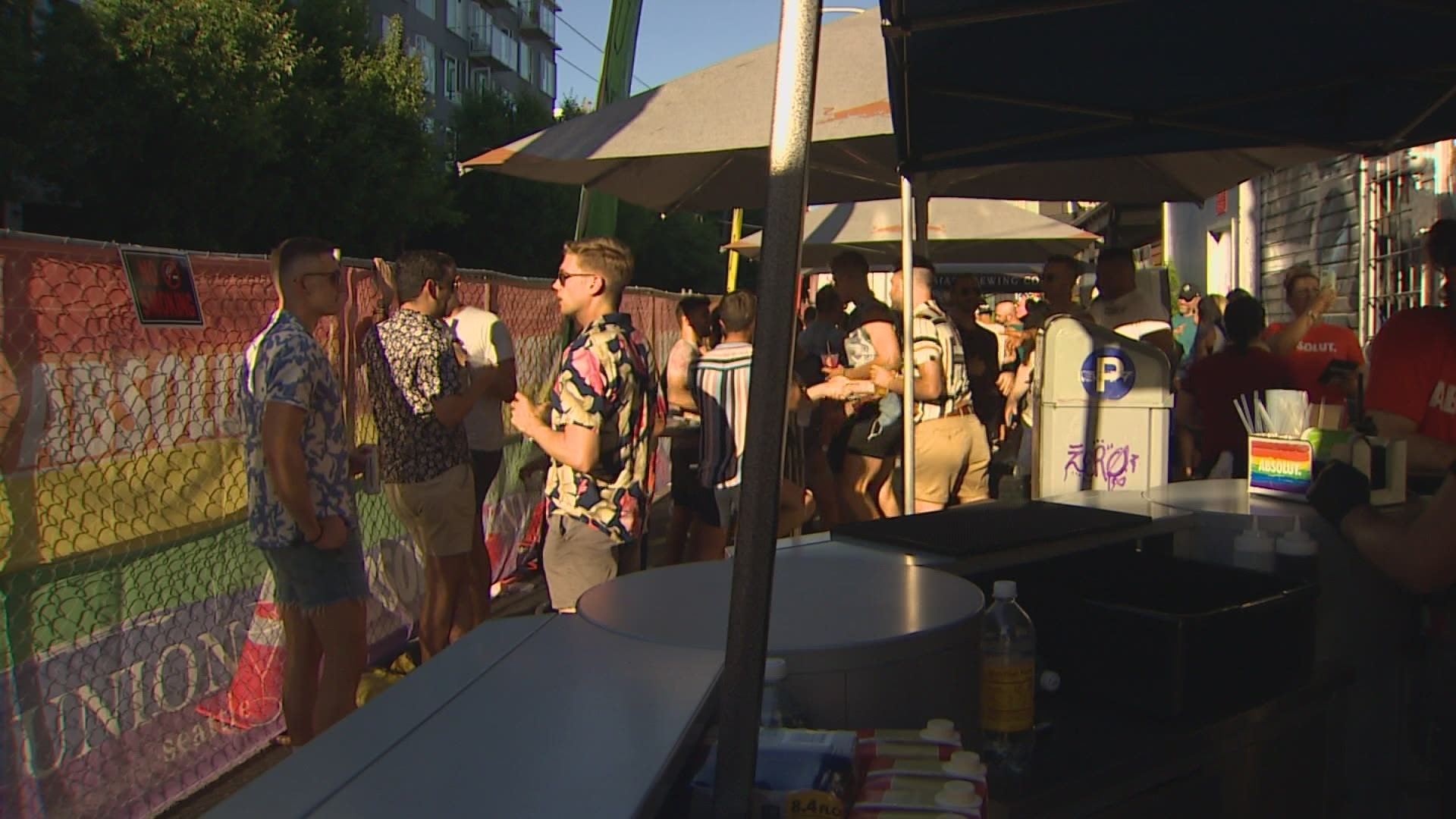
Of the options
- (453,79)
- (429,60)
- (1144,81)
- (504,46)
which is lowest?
(1144,81)

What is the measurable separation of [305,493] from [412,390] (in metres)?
1.37

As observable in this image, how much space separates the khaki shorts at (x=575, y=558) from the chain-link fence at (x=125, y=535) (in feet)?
A: 4.87

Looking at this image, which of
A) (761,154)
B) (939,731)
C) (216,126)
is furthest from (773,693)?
(216,126)

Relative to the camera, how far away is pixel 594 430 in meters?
4.02

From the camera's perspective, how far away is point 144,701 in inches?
165

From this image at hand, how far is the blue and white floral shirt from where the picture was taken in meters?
3.64

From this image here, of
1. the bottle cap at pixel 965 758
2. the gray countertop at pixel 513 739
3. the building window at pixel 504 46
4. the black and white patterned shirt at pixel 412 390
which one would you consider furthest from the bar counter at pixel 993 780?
the building window at pixel 504 46

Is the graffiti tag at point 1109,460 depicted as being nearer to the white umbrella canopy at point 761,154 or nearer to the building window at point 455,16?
the white umbrella canopy at point 761,154

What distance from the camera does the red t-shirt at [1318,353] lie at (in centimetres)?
645

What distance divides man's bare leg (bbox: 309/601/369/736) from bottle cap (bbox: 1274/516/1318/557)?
9.42ft

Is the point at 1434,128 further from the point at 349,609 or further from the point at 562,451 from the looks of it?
the point at 349,609

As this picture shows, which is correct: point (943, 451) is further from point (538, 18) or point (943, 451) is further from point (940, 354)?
point (538, 18)

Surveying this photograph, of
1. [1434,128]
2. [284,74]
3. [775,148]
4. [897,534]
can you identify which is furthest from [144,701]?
[284,74]

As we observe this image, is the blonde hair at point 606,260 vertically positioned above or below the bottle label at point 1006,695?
above
